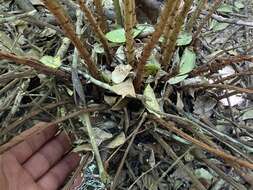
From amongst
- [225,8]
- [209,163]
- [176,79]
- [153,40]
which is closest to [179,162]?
[209,163]

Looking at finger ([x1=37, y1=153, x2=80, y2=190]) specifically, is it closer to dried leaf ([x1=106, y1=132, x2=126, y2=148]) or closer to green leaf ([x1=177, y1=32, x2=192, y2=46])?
dried leaf ([x1=106, y1=132, x2=126, y2=148])

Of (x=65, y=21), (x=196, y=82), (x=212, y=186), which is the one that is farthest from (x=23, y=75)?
(x=212, y=186)

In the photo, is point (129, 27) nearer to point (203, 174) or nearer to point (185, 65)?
point (185, 65)

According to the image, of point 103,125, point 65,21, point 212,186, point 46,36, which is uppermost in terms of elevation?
point 65,21

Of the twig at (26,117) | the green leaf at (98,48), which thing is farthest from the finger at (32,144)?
the green leaf at (98,48)

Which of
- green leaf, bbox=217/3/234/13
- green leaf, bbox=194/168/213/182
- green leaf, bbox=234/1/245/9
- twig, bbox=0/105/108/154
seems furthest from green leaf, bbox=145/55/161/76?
green leaf, bbox=234/1/245/9

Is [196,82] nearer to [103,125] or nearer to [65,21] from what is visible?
[103,125]

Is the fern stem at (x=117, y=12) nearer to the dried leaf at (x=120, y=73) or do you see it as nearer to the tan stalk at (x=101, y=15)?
the tan stalk at (x=101, y=15)
